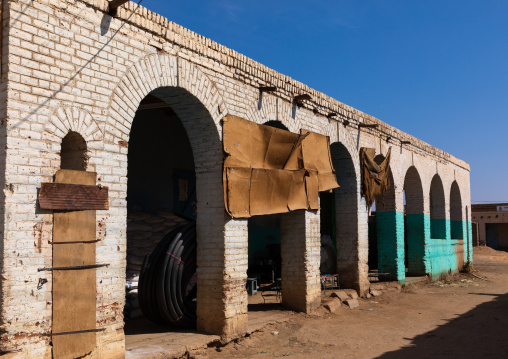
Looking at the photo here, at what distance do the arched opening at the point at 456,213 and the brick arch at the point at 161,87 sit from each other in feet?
52.0

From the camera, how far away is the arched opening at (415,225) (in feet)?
53.0

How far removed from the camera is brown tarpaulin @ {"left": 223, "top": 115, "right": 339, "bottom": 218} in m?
7.93

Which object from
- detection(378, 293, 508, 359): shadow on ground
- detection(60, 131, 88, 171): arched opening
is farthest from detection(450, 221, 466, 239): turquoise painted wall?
detection(60, 131, 88, 171): arched opening

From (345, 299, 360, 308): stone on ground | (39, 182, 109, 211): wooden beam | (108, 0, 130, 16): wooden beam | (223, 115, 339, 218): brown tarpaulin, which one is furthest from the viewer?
(345, 299, 360, 308): stone on ground

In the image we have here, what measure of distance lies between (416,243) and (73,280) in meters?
13.0

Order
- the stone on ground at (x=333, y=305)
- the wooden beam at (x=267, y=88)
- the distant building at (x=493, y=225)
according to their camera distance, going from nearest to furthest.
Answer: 1. the wooden beam at (x=267, y=88)
2. the stone on ground at (x=333, y=305)
3. the distant building at (x=493, y=225)

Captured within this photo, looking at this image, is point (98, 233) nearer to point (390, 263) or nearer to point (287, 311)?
point (287, 311)

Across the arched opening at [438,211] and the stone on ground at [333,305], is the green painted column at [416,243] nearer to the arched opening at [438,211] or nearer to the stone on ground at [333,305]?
the arched opening at [438,211]

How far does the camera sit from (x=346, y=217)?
40.4ft

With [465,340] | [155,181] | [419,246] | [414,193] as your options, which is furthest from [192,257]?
[414,193]

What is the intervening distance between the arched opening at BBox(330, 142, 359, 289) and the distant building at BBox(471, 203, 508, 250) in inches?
1184

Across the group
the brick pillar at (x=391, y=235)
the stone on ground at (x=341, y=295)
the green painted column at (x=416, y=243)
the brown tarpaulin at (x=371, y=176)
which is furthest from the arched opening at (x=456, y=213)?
the stone on ground at (x=341, y=295)

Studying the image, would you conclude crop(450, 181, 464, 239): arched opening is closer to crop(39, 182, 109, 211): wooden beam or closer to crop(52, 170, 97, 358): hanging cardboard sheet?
crop(39, 182, 109, 211): wooden beam

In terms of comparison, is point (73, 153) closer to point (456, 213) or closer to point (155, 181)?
point (155, 181)
